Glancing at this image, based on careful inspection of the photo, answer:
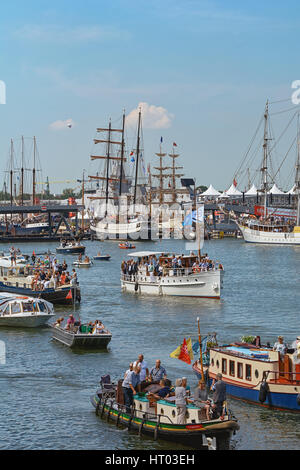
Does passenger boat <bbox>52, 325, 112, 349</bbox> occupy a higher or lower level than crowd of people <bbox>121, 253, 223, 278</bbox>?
lower

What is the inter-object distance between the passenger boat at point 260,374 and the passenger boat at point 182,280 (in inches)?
1035

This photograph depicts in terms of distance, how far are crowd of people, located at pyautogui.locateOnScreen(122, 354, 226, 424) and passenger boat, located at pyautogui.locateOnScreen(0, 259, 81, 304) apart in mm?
22456

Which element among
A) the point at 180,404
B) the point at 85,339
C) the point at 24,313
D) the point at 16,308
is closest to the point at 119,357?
the point at 85,339

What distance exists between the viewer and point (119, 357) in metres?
37.9

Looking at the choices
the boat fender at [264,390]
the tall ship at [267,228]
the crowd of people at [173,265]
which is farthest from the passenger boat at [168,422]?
the tall ship at [267,228]

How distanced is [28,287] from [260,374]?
31780mm

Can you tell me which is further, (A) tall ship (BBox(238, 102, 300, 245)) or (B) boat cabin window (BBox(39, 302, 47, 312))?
(A) tall ship (BBox(238, 102, 300, 245))

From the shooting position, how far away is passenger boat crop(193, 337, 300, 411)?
2797 cm

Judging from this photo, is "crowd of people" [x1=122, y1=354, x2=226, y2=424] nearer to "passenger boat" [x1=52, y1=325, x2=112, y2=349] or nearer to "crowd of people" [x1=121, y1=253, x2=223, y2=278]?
"passenger boat" [x1=52, y1=325, x2=112, y2=349]

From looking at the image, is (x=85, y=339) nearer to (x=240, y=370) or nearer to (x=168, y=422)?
Result: (x=240, y=370)

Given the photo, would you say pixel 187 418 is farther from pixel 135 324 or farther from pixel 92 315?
pixel 92 315

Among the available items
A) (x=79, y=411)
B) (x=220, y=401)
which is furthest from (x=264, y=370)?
(x=79, y=411)

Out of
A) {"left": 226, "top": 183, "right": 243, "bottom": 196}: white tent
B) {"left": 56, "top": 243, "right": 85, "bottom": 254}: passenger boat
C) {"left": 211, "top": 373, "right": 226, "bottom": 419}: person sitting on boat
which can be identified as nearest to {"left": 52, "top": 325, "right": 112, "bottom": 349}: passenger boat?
{"left": 211, "top": 373, "right": 226, "bottom": 419}: person sitting on boat
